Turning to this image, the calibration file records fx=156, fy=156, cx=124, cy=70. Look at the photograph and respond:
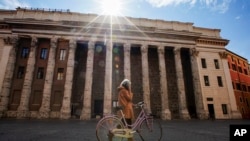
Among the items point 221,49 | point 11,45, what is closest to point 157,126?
point 11,45

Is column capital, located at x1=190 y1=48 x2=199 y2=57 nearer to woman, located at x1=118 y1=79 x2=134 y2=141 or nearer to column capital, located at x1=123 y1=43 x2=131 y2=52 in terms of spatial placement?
column capital, located at x1=123 y1=43 x2=131 y2=52

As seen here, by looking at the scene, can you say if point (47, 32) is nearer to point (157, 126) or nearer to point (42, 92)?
point (42, 92)

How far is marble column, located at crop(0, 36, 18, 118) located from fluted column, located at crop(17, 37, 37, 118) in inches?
72.2

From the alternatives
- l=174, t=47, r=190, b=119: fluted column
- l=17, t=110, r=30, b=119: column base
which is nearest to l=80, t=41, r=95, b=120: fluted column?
l=17, t=110, r=30, b=119: column base

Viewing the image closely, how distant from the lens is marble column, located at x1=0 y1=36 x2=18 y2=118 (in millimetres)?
18638

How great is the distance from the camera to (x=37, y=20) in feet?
69.1

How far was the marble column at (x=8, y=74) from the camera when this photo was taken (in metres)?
18.6

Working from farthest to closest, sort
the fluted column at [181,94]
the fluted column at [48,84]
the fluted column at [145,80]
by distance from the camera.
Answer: the fluted column at [181,94] → the fluted column at [145,80] → the fluted column at [48,84]

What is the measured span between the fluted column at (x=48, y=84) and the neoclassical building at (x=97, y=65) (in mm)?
21

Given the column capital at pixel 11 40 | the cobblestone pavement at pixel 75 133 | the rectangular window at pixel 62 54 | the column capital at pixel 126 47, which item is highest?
the column capital at pixel 11 40

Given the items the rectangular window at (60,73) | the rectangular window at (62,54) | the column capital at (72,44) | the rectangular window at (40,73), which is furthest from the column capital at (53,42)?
the rectangular window at (40,73)

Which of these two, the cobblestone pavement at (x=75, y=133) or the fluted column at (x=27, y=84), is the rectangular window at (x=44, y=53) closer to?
the fluted column at (x=27, y=84)

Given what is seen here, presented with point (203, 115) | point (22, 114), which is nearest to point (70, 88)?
point (22, 114)

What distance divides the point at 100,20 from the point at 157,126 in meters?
21.7
